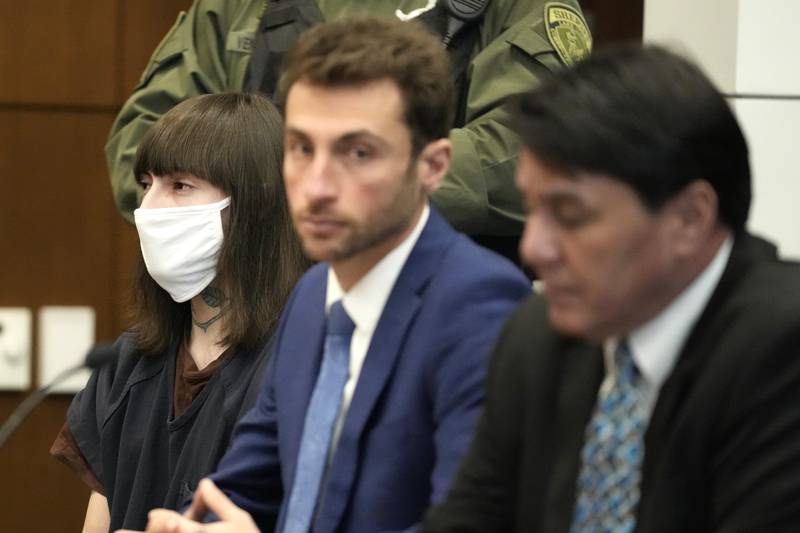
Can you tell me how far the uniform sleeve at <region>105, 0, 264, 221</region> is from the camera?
3348 mm

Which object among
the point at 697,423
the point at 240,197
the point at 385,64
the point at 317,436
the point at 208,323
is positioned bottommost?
the point at 208,323

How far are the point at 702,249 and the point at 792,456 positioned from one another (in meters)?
0.23

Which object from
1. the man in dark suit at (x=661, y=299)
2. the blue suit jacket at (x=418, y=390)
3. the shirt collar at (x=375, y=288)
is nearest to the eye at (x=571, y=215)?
the man in dark suit at (x=661, y=299)

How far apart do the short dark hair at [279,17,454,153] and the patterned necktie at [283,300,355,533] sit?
30 centimetres

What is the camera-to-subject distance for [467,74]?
3105 mm

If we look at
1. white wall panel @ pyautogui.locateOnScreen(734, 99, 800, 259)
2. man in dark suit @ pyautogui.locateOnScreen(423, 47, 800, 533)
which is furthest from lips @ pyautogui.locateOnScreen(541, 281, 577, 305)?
white wall panel @ pyautogui.locateOnScreen(734, 99, 800, 259)

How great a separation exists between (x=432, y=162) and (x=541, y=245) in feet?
2.02

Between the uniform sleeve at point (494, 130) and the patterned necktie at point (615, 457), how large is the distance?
1416 millimetres

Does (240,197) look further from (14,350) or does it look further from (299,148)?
(14,350)

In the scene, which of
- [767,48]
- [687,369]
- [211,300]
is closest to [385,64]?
[687,369]

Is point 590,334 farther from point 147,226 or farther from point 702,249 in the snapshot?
point 147,226

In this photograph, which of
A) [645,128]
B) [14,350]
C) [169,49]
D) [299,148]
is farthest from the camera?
[14,350]

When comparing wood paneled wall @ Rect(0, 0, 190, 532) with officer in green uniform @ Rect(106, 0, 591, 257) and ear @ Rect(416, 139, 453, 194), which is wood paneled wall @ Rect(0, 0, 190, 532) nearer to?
officer in green uniform @ Rect(106, 0, 591, 257)

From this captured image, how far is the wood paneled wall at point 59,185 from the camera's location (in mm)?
4324
